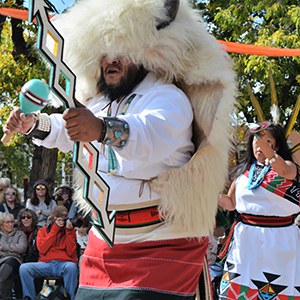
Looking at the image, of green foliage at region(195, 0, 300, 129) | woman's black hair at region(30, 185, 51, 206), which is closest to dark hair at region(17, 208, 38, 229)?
woman's black hair at region(30, 185, 51, 206)

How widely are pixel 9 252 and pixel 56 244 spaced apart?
1.97ft

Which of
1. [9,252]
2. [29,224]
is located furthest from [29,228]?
[9,252]

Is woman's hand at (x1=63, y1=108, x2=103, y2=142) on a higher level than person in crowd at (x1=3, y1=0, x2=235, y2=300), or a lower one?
higher

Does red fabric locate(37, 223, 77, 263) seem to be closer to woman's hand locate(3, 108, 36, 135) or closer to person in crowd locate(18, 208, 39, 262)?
person in crowd locate(18, 208, 39, 262)

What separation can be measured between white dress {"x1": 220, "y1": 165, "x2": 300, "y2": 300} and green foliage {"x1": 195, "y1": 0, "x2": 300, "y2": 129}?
398 cm

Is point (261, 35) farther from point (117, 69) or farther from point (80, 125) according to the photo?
point (80, 125)

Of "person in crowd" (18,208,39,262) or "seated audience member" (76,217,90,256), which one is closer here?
"seated audience member" (76,217,90,256)

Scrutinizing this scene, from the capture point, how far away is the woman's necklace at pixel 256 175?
177 inches

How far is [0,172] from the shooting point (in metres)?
24.0

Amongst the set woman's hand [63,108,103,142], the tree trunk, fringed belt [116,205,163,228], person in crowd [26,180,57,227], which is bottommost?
the tree trunk

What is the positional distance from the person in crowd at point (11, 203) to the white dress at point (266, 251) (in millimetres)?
4048

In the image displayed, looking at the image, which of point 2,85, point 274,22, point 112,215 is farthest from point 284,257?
point 2,85

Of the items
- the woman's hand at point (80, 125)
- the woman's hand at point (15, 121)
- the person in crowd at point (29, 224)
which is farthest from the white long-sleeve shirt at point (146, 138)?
the person in crowd at point (29, 224)

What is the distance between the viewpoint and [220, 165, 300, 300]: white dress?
4340mm
